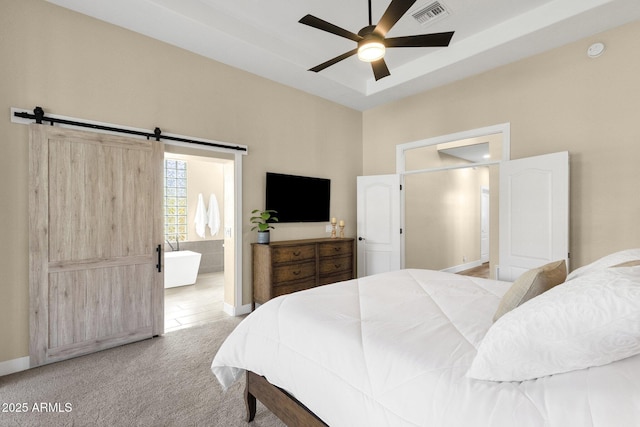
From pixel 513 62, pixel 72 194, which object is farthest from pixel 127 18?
pixel 513 62

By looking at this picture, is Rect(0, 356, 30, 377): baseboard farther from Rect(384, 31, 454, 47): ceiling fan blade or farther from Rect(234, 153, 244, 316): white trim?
Rect(384, 31, 454, 47): ceiling fan blade

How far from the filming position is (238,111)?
3900mm

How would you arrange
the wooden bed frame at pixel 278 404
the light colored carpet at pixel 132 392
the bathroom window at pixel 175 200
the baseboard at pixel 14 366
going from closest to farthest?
the wooden bed frame at pixel 278 404 → the light colored carpet at pixel 132 392 → the baseboard at pixel 14 366 → the bathroom window at pixel 175 200

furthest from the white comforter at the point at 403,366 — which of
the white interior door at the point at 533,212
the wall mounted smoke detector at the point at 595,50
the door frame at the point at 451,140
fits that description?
the wall mounted smoke detector at the point at 595,50

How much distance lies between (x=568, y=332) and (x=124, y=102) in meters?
3.74

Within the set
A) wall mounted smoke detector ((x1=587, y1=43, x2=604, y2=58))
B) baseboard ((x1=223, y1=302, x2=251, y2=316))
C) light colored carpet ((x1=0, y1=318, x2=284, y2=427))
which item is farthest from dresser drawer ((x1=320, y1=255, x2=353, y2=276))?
wall mounted smoke detector ((x1=587, y1=43, x2=604, y2=58))

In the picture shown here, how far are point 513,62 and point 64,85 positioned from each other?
481 centimetres

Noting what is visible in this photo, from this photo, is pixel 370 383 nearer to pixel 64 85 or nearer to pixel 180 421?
pixel 180 421

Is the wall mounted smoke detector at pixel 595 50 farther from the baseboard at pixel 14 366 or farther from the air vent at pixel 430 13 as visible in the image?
the baseboard at pixel 14 366

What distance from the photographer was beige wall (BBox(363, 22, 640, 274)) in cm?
291

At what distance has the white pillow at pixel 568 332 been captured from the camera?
0.81m

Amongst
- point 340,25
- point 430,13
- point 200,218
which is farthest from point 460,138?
point 200,218

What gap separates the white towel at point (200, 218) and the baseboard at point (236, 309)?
3.29 meters

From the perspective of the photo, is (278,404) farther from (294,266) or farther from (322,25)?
(322,25)
